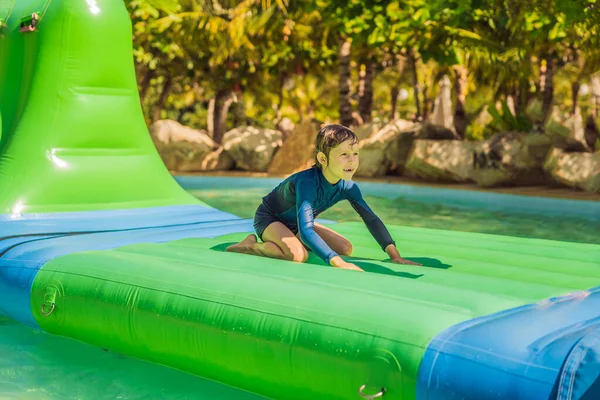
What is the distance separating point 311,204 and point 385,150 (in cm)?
947

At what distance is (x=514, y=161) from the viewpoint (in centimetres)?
1059

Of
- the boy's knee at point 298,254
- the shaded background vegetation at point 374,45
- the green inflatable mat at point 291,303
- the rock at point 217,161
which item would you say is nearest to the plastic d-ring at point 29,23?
the green inflatable mat at point 291,303

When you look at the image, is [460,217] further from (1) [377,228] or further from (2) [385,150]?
(1) [377,228]

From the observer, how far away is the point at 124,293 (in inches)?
113

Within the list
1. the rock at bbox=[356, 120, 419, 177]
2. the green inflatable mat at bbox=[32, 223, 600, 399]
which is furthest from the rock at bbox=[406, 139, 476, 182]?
the green inflatable mat at bbox=[32, 223, 600, 399]

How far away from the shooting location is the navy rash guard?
3.01 meters

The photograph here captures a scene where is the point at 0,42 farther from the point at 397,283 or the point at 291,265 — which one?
the point at 397,283

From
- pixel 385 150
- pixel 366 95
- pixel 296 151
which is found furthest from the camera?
pixel 366 95

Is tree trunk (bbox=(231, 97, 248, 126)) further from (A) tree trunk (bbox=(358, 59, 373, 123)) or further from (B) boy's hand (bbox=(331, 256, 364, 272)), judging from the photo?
(B) boy's hand (bbox=(331, 256, 364, 272))

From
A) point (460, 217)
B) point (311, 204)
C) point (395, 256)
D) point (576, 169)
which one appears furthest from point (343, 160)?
point (576, 169)

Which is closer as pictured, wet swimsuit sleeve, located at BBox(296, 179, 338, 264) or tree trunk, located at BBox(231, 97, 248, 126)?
wet swimsuit sleeve, located at BBox(296, 179, 338, 264)

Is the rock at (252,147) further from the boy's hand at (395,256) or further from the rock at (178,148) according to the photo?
the boy's hand at (395,256)

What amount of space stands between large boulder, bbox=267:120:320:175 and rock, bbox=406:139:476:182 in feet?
7.98

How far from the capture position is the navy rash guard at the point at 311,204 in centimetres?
301
